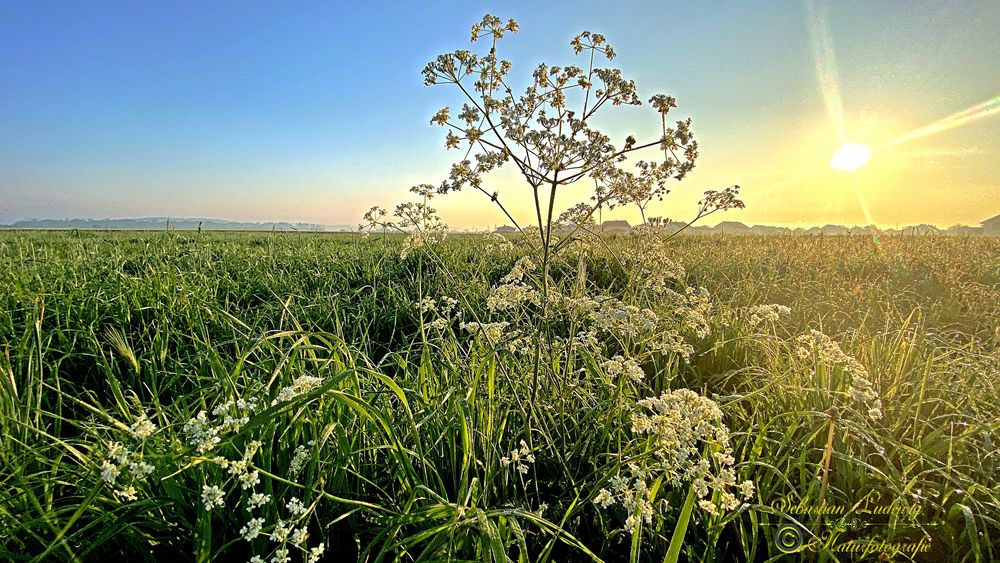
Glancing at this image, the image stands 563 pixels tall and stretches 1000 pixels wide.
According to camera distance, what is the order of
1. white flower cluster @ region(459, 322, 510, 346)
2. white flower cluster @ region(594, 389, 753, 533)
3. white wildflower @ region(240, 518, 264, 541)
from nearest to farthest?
1. white wildflower @ region(240, 518, 264, 541)
2. white flower cluster @ region(594, 389, 753, 533)
3. white flower cluster @ region(459, 322, 510, 346)

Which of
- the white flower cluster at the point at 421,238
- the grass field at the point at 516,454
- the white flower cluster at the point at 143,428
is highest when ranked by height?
the white flower cluster at the point at 421,238

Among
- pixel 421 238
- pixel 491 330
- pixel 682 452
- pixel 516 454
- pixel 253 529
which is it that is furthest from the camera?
pixel 421 238

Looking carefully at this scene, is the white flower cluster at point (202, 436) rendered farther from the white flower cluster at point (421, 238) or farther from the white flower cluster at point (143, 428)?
the white flower cluster at point (421, 238)

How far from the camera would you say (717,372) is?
3.69m

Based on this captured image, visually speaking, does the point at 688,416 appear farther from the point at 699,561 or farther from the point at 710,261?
the point at 710,261

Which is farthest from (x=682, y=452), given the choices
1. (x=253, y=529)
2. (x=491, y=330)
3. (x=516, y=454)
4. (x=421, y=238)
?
(x=421, y=238)

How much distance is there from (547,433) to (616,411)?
1.09 ft

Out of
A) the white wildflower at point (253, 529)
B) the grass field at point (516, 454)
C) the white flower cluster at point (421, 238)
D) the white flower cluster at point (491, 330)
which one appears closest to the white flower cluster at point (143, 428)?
the grass field at point (516, 454)

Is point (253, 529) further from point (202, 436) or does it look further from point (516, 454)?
point (516, 454)

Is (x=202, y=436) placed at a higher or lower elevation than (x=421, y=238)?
lower

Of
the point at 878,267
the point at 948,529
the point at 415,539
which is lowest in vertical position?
the point at 948,529

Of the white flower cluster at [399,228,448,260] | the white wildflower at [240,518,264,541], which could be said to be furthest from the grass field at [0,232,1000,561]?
the white flower cluster at [399,228,448,260]

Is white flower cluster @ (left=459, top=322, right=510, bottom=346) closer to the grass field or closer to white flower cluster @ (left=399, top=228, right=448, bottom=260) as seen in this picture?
the grass field

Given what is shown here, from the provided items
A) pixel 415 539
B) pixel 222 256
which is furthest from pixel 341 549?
pixel 222 256
